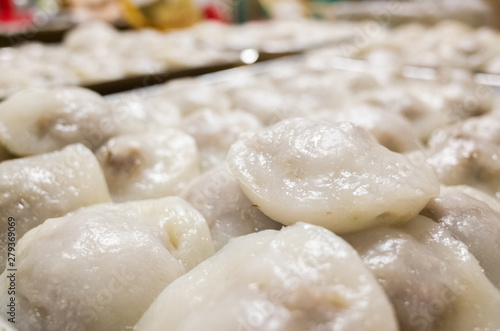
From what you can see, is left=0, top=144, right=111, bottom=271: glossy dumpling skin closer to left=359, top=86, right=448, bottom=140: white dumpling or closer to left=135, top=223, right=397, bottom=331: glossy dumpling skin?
left=135, top=223, right=397, bottom=331: glossy dumpling skin

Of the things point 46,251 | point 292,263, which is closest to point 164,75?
point 46,251

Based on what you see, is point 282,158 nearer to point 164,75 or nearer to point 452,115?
point 452,115

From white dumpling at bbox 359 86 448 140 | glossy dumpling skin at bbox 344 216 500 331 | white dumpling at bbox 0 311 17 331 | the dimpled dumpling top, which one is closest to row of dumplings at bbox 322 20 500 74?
white dumpling at bbox 359 86 448 140

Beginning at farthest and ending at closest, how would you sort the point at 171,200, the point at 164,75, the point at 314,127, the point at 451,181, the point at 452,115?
the point at 164,75 → the point at 452,115 → the point at 451,181 → the point at 171,200 → the point at 314,127

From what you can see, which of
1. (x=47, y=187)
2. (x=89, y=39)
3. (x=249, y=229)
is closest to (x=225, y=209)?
(x=249, y=229)

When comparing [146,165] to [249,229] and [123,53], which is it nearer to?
[249,229]
